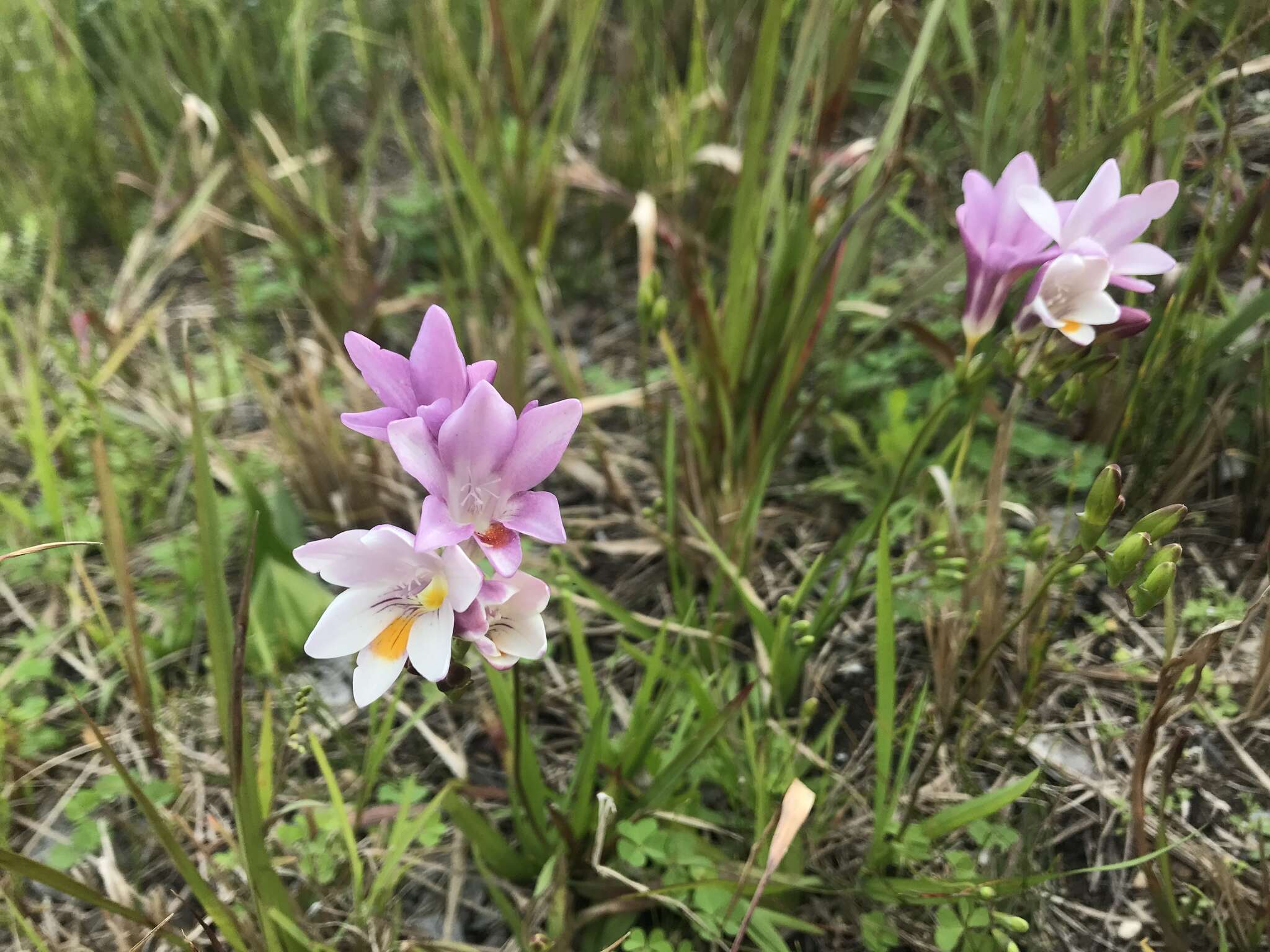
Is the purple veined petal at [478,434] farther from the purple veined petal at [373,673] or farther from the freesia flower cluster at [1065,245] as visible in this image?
the freesia flower cluster at [1065,245]

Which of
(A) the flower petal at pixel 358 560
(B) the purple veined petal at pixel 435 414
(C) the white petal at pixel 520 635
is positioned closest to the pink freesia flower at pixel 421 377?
(B) the purple veined petal at pixel 435 414

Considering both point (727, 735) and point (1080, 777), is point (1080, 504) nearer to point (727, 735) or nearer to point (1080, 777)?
point (1080, 777)

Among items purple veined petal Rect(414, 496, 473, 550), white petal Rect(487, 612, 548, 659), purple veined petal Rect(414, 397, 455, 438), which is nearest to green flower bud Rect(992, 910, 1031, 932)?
white petal Rect(487, 612, 548, 659)

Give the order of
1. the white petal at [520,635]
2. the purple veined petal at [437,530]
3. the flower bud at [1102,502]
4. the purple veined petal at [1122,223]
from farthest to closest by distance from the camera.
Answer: the purple veined petal at [1122,223], the flower bud at [1102,502], the white petal at [520,635], the purple veined petal at [437,530]

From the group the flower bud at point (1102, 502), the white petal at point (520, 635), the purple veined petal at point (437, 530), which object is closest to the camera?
the purple veined petal at point (437, 530)

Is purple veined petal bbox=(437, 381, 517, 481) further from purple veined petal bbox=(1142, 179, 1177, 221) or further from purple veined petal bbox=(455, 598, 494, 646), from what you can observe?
purple veined petal bbox=(1142, 179, 1177, 221)

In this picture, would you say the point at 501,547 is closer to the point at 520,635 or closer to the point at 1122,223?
the point at 520,635

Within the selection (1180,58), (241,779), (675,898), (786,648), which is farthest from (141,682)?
(1180,58)

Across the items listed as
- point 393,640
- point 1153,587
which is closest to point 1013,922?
point 1153,587
